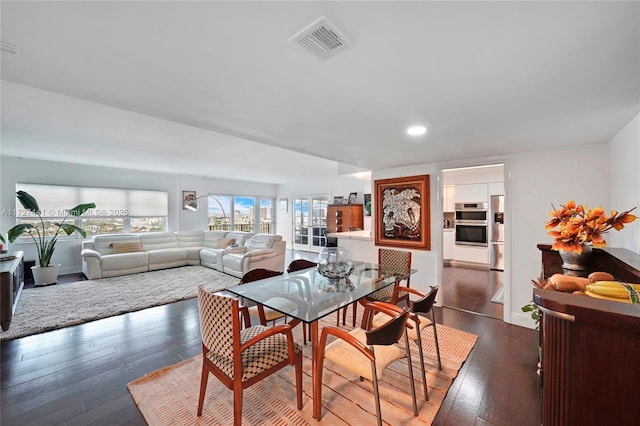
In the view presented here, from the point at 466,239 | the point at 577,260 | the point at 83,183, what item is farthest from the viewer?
the point at 466,239

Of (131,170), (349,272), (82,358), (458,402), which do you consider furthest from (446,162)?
(131,170)

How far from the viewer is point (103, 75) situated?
1439 millimetres

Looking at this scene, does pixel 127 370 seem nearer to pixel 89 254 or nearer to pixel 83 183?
pixel 89 254

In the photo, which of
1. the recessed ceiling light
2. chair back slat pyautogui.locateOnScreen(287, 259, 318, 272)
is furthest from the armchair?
the recessed ceiling light

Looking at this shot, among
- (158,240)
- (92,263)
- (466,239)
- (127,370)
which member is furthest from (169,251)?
(466,239)

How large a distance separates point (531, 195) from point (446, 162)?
1111 mm

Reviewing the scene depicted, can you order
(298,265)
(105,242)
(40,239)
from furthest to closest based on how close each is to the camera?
(105,242) → (40,239) → (298,265)

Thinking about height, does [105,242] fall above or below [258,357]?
above

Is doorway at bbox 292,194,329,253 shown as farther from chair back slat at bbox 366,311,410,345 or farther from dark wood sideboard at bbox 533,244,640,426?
dark wood sideboard at bbox 533,244,640,426

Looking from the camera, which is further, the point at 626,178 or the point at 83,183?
the point at 83,183

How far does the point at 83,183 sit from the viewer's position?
19.6ft

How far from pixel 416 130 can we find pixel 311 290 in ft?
5.92

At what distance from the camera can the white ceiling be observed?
100cm

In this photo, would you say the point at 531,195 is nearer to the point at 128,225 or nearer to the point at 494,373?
the point at 494,373
